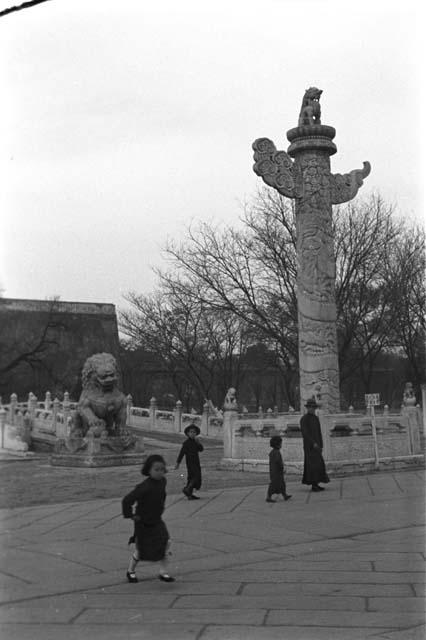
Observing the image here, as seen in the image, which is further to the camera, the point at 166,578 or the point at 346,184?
the point at 346,184

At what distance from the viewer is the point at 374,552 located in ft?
24.9

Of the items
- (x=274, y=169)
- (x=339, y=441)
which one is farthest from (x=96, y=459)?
(x=274, y=169)

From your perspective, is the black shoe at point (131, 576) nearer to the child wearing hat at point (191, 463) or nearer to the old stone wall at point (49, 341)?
the child wearing hat at point (191, 463)

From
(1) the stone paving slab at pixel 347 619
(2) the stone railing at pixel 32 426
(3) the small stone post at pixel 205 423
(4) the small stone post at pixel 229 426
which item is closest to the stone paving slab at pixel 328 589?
(1) the stone paving slab at pixel 347 619

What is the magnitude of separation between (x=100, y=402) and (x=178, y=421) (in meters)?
11.5

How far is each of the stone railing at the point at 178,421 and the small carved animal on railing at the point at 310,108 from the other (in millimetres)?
13703

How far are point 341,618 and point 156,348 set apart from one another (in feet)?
105

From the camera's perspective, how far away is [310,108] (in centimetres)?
1805

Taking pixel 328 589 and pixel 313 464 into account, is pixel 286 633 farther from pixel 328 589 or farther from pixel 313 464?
pixel 313 464

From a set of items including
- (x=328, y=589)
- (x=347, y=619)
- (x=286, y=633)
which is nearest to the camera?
(x=286, y=633)

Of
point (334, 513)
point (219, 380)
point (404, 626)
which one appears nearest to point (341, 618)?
point (404, 626)

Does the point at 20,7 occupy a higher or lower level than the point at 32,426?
higher

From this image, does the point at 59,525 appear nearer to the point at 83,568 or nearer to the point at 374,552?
the point at 83,568

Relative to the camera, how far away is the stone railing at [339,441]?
1542 centimetres
